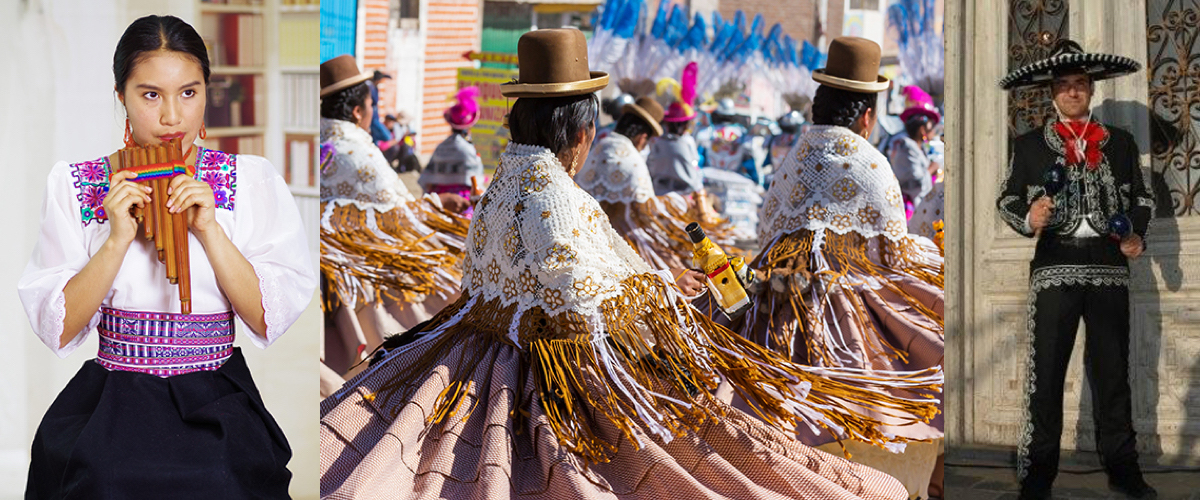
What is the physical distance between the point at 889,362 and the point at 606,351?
1.30 metres

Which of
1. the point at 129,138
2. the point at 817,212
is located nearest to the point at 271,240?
the point at 129,138

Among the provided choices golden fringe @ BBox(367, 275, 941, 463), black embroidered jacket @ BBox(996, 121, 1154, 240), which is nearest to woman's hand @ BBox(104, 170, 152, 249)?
golden fringe @ BBox(367, 275, 941, 463)

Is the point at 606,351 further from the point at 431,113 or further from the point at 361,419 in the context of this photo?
the point at 431,113

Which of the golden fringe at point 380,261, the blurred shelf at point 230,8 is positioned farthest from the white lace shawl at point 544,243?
the golden fringe at point 380,261

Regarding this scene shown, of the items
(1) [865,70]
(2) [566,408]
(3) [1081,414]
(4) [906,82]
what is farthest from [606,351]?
(4) [906,82]

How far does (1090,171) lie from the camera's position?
3121mm

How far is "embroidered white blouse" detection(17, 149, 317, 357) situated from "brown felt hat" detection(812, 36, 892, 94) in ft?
8.03

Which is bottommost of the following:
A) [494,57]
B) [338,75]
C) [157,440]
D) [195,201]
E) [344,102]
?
[157,440]

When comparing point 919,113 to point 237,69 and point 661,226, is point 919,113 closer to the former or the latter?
point 661,226

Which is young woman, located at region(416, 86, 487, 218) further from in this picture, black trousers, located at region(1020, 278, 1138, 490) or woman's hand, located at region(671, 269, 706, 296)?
black trousers, located at region(1020, 278, 1138, 490)

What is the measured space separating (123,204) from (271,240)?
330 mm

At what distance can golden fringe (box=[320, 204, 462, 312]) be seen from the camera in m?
4.93

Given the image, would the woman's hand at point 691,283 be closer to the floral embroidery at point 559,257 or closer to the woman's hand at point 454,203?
the floral embroidery at point 559,257

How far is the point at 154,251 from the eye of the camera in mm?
2672
